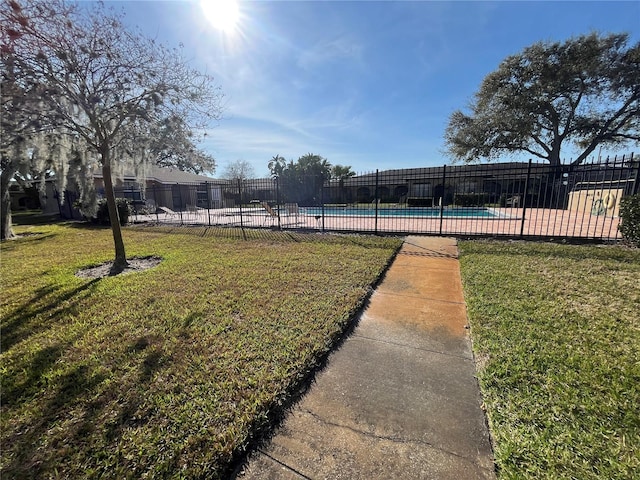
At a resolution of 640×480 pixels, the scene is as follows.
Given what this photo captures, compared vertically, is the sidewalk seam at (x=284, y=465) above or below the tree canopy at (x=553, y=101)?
below

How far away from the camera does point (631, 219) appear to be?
5871 mm

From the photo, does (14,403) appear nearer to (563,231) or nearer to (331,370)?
(331,370)

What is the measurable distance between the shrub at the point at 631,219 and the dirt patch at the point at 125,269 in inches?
393

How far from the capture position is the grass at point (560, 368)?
1.46m

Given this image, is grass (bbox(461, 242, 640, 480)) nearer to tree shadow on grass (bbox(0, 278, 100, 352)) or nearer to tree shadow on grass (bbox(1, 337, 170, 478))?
tree shadow on grass (bbox(1, 337, 170, 478))

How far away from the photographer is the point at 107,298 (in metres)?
3.79

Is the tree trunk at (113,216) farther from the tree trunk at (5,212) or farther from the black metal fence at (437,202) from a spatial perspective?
the tree trunk at (5,212)

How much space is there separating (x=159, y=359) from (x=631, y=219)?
29.1 ft

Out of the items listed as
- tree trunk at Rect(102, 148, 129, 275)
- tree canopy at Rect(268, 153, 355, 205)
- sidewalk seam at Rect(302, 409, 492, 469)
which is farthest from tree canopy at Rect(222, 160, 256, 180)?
sidewalk seam at Rect(302, 409, 492, 469)

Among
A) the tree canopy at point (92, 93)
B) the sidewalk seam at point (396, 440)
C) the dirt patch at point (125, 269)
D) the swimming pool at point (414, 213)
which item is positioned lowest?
the sidewalk seam at point (396, 440)

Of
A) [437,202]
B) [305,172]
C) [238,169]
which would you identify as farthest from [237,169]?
[437,202]

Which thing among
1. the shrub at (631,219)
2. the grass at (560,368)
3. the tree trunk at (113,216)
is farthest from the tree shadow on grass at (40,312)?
the shrub at (631,219)

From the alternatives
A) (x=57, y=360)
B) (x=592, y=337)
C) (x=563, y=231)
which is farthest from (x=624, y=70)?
(x=57, y=360)

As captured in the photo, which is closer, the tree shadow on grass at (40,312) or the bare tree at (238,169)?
the tree shadow on grass at (40,312)
